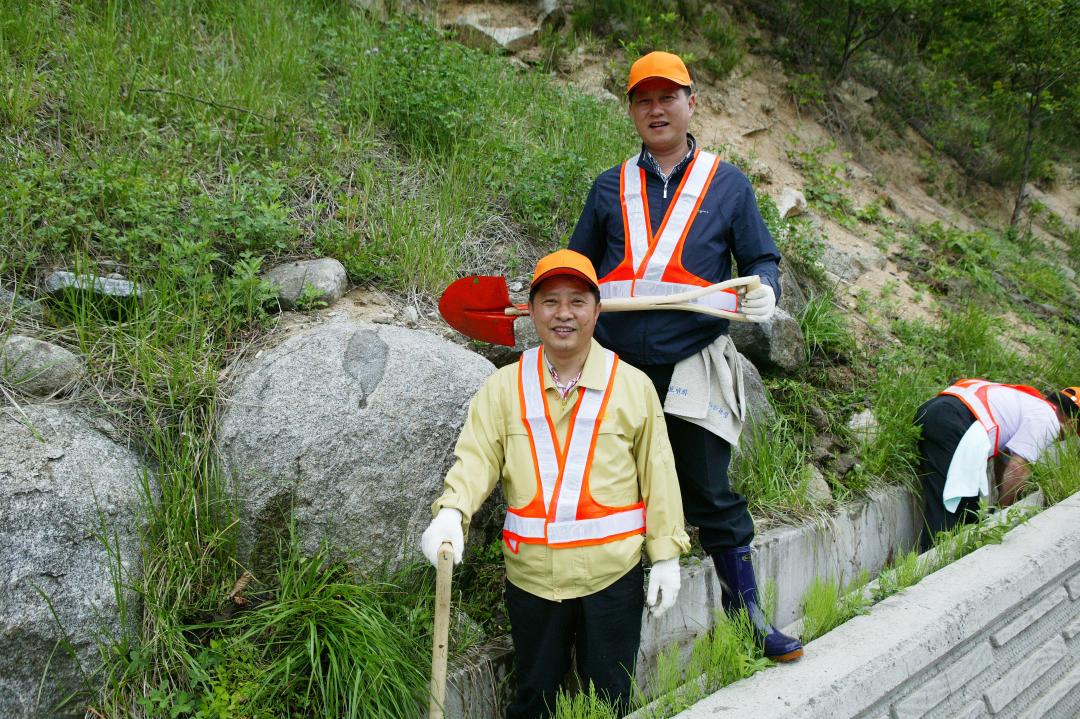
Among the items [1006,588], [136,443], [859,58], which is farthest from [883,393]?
[859,58]

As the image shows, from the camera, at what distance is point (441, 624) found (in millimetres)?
2240

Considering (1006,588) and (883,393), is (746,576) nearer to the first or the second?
(1006,588)

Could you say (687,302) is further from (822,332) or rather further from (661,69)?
(822,332)


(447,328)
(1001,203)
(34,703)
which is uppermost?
(1001,203)

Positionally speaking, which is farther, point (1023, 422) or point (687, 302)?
point (1023, 422)

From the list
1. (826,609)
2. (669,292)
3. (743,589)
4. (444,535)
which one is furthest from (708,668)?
(669,292)

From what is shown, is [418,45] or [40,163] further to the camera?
[418,45]

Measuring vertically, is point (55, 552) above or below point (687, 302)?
below

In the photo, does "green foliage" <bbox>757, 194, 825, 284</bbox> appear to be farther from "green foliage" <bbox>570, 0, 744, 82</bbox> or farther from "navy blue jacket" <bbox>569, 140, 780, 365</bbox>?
"navy blue jacket" <bbox>569, 140, 780, 365</bbox>

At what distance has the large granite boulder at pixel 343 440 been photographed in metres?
2.75

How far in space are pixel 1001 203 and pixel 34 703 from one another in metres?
10.1

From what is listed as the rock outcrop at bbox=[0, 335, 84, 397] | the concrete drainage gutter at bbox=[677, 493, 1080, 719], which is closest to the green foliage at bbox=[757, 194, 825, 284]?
the concrete drainage gutter at bbox=[677, 493, 1080, 719]

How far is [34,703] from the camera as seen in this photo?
229 cm

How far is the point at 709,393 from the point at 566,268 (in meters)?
0.71
